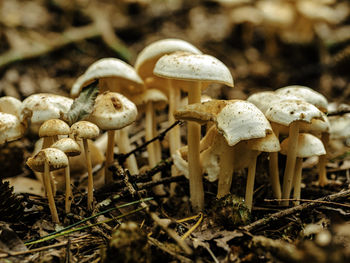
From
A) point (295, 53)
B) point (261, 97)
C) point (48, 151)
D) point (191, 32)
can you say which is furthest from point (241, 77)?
point (48, 151)

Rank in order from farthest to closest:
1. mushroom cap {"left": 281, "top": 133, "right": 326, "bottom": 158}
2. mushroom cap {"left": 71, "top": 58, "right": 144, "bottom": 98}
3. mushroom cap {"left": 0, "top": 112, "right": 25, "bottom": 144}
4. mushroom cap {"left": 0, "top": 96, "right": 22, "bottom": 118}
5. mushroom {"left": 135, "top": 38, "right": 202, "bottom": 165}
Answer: mushroom {"left": 135, "top": 38, "right": 202, "bottom": 165} < mushroom cap {"left": 71, "top": 58, "right": 144, "bottom": 98} < mushroom cap {"left": 0, "top": 96, "right": 22, "bottom": 118} < mushroom cap {"left": 281, "top": 133, "right": 326, "bottom": 158} < mushroom cap {"left": 0, "top": 112, "right": 25, "bottom": 144}

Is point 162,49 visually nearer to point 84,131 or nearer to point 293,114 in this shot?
point 84,131

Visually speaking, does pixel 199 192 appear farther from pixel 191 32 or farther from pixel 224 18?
pixel 224 18

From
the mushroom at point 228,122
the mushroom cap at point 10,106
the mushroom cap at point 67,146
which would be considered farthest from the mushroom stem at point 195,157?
the mushroom cap at point 10,106

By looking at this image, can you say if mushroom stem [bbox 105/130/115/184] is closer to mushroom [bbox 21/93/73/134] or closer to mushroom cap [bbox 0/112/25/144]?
mushroom [bbox 21/93/73/134]

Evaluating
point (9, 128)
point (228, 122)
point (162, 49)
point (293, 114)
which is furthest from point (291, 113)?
point (9, 128)

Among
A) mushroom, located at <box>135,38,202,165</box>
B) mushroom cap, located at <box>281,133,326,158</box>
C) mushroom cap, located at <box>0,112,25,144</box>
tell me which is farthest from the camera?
mushroom, located at <box>135,38,202,165</box>

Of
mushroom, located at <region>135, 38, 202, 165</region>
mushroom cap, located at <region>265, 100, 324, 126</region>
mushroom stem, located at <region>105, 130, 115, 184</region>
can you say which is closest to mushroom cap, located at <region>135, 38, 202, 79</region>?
mushroom, located at <region>135, 38, 202, 165</region>
